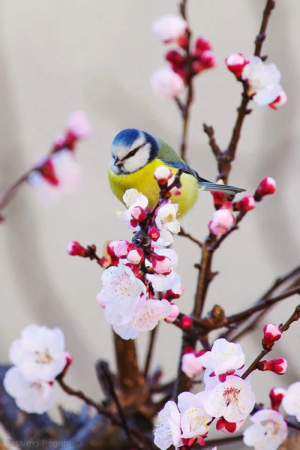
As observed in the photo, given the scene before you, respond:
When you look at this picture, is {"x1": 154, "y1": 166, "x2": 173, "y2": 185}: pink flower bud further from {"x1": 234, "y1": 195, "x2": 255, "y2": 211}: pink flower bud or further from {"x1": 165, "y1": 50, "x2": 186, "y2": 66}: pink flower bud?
{"x1": 165, "y1": 50, "x2": 186, "y2": 66}: pink flower bud

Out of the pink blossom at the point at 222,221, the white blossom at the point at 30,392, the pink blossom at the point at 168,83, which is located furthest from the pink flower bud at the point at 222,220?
the pink blossom at the point at 168,83

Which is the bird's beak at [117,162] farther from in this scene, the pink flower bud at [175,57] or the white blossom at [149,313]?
the white blossom at [149,313]

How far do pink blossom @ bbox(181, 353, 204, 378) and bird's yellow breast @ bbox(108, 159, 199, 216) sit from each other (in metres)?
0.32

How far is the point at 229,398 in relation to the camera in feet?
1.03

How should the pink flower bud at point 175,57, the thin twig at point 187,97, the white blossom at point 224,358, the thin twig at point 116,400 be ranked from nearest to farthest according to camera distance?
the white blossom at point 224,358
the thin twig at point 116,400
the thin twig at point 187,97
the pink flower bud at point 175,57

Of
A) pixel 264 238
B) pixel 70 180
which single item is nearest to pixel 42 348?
pixel 70 180

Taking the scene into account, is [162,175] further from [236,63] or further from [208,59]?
[208,59]

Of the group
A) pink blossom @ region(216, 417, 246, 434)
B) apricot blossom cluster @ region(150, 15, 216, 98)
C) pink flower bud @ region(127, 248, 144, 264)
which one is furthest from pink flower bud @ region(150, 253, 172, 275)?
apricot blossom cluster @ region(150, 15, 216, 98)

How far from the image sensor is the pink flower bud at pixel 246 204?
0.46 metres

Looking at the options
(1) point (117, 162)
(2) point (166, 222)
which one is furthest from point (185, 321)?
(1) point (117, 162)

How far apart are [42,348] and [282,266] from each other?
2.69 feet

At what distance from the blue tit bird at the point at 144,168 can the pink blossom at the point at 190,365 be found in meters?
0.31

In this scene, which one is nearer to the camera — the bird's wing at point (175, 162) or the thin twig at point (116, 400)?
the thin twig at point (116, 400)

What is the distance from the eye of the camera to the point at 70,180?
714 mm
